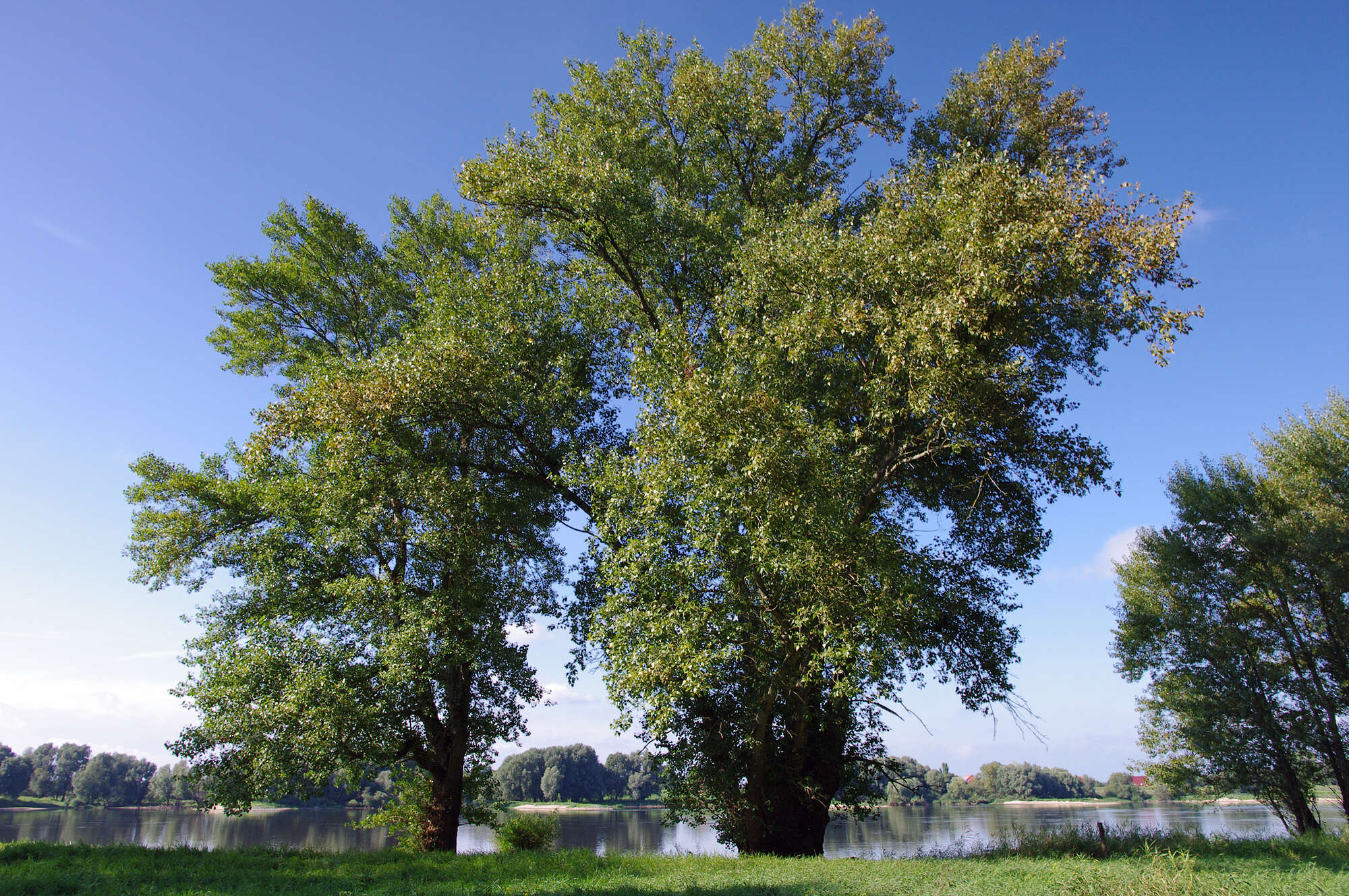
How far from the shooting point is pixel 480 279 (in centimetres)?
1881

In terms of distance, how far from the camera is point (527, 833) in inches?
787

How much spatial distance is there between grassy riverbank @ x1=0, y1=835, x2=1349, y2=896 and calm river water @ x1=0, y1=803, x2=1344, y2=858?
12.6ft

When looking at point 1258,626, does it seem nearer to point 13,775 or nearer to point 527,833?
point 527,833

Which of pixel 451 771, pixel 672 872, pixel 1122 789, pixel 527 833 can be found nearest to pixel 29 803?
pixel 527 833

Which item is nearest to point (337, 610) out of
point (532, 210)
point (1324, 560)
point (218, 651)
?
point (218, 651)

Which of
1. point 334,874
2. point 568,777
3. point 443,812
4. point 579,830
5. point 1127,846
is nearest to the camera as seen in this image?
point 334,874

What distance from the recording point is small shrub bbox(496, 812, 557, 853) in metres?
20.0

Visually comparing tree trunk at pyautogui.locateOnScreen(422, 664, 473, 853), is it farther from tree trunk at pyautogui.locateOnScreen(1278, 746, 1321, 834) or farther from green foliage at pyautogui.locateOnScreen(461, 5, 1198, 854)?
tree trunk at pyautogui.locateOnScreen(1278, 746, 1321, 834)

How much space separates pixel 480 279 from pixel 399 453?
→ 536 cm

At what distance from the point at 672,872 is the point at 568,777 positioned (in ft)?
308

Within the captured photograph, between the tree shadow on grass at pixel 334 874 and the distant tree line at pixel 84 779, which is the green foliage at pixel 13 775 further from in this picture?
the tree shadow on grass at pixel 334 874

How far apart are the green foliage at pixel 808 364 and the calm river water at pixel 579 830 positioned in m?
5.81

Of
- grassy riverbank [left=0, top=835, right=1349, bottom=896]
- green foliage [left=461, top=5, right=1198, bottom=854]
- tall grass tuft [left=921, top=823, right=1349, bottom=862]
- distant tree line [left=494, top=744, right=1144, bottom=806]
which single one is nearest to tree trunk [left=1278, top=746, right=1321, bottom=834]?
tall grass tuft [left=921, top=823, right=1349, bottom=862]

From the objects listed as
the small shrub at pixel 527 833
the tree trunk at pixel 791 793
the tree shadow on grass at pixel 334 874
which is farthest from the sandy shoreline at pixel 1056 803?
the tree shadow on grass at pixel 334 874
